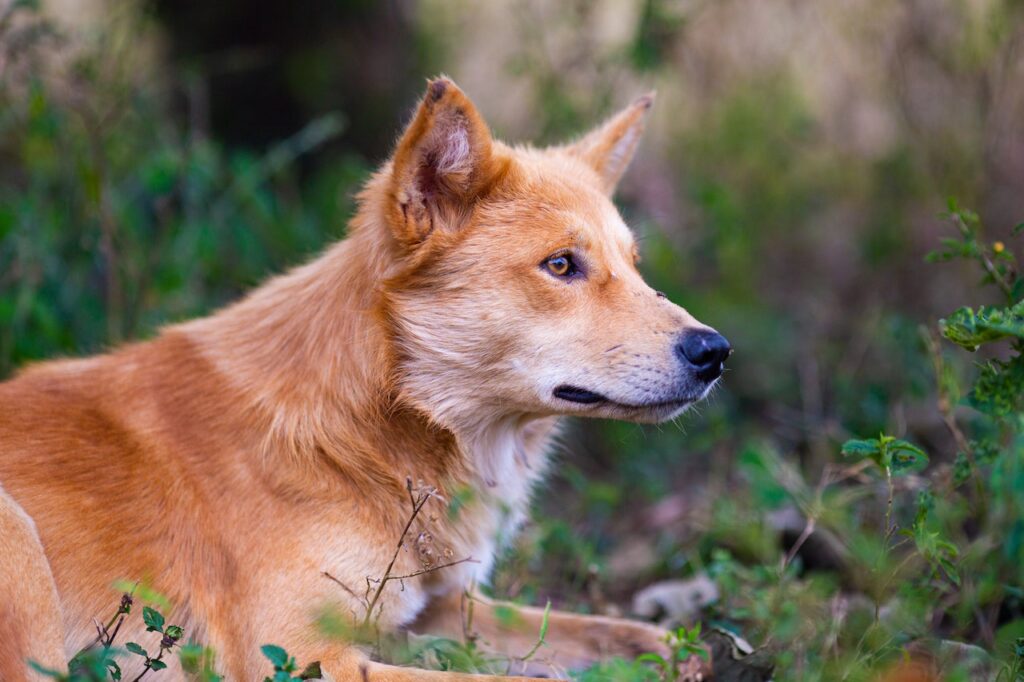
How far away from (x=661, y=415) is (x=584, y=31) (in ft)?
13.5

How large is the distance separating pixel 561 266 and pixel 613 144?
3.06 feet

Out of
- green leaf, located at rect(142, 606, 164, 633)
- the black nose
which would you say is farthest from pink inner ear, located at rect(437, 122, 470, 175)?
green leaf, located at rect(142, 606, 164, 633)

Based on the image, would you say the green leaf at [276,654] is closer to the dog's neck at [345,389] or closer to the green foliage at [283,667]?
the green foliage at [283,667]

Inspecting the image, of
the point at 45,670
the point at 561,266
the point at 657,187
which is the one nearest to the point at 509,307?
the point at 561,266

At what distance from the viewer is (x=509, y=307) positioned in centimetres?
326

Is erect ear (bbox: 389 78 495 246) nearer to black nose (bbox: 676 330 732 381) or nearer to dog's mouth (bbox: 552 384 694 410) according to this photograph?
dog's mouth (bbox: 552 384 694 410)

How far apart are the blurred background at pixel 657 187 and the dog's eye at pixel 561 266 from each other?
1.24 m

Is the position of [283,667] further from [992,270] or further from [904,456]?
[992,270]

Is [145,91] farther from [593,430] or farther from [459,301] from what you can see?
[459,301]

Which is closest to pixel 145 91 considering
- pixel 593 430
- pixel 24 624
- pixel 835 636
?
pixel 593 430

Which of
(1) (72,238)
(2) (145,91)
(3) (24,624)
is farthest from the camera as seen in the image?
(2) (145,91)

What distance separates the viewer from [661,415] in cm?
327

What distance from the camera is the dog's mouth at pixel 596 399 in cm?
321

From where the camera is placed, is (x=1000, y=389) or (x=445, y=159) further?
(x=445, y=159)
